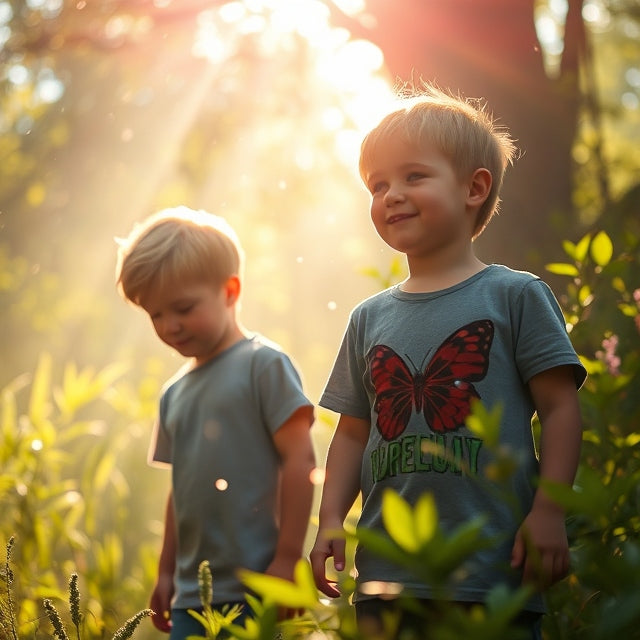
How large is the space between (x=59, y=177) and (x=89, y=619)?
9.13 m

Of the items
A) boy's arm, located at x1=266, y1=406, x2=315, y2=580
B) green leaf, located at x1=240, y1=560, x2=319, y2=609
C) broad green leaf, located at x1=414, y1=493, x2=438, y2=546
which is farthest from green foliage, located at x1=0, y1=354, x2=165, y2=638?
broad green leaf, located at x1=414, y1=493, x2=438, y2=546

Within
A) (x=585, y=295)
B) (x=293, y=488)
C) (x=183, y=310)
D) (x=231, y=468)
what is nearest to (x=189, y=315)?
(x=183, y=310)

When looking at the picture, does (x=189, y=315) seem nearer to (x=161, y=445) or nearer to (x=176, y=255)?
(x=176, y=255)

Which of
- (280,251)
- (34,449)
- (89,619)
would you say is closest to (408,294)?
(89,619)

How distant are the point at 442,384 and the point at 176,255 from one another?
103cm

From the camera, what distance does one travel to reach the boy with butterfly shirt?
5.25 feet

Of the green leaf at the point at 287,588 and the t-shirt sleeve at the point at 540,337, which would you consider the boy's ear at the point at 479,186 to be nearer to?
the t-shirt sleeve at the point at 540,337

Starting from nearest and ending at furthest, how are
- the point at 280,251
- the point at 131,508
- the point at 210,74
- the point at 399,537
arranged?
1. the point at 399,537
2. the point at 131,508
3. the point at 210,74
4. the point at 280,251

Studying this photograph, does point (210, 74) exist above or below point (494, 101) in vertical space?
above

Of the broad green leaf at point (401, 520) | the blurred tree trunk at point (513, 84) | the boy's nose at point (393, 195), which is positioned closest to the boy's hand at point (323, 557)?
the boy's nose at point (393, 195)

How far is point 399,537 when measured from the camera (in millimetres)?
737

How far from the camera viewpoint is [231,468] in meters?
2.37

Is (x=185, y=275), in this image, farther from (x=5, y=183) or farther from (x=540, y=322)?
(x=5, y=183)

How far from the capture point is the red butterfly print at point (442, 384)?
1.67 metres
